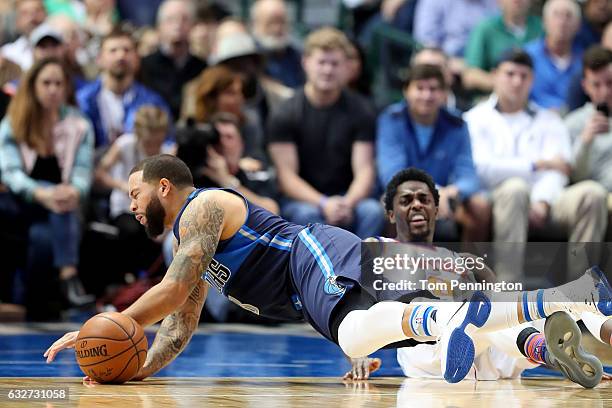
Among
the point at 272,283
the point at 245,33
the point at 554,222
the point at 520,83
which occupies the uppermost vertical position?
the point at 245,33

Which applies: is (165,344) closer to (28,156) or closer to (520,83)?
(28,156)

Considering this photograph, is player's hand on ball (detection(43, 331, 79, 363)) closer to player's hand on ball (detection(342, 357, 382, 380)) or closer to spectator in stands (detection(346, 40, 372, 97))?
player's hand on ball (detection(342, 357, 382, 380))

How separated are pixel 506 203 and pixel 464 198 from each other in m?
0.40

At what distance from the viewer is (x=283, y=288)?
21.0ft

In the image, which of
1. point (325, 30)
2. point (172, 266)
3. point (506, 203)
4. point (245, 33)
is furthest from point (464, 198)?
point (172, 266)

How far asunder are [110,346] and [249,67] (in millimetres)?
6836

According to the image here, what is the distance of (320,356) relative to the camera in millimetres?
8414

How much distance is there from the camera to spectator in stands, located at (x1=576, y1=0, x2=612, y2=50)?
43.7ft

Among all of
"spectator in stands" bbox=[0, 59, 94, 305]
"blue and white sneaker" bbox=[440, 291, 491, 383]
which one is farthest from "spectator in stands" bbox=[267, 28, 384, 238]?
"blue and white sneaker" bbox=[440, 291, 491, 383]

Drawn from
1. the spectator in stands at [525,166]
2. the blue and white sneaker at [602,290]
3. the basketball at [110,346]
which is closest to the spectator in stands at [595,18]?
the spectator in stands at [525,166]

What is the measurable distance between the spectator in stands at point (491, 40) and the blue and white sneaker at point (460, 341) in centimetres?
761

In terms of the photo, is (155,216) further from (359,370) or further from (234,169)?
(234,169)

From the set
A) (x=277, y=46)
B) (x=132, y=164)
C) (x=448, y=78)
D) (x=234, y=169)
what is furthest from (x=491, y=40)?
(x=132, y=164)

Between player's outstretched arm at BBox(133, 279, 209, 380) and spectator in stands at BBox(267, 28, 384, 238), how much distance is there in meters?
4.72
